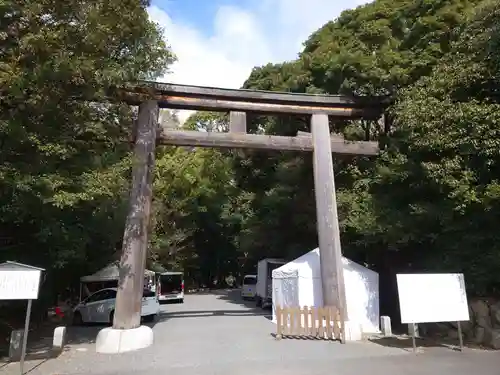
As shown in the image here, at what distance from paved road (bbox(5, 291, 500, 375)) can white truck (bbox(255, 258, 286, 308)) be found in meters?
8.94

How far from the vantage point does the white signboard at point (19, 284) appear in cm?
764

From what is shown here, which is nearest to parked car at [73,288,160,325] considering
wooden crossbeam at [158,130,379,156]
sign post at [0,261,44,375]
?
wooden crossbeam at [158,130,379,156]

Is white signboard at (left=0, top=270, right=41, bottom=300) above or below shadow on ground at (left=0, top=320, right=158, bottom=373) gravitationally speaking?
above

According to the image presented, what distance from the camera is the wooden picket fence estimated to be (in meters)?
11.0

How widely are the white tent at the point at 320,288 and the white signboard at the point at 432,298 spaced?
359 centimetres

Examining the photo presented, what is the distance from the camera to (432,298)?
30.4 ft

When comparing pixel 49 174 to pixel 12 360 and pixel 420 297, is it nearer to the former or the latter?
pixel 12 360

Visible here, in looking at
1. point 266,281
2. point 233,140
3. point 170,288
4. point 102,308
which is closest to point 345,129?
point 233,140

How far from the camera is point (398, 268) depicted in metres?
14.9

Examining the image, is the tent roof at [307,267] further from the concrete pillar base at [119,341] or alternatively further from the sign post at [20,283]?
the sign post at [20,283]

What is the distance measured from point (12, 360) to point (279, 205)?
12483 millimetres

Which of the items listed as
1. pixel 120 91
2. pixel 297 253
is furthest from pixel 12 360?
pixel 297 253

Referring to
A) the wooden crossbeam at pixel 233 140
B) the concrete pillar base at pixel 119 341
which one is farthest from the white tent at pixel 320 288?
the concrete pillar base at pixel 119 341

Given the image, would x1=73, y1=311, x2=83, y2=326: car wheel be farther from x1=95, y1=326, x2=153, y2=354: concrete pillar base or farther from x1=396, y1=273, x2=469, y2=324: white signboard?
x1=396, y1=273, x2=469, y2=324: white signboard
